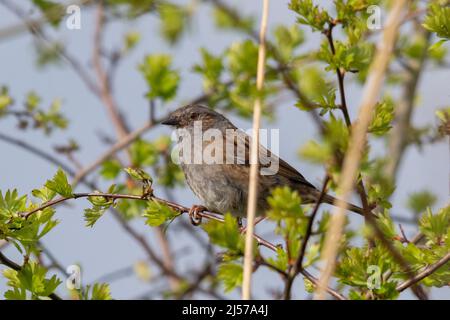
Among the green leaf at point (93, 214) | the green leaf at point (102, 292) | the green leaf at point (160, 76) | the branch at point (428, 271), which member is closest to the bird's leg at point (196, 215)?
the green leaf at point (160, 76)

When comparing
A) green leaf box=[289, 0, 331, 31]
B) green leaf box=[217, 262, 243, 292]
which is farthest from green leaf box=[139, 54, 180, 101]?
green leaf box=[217, 262, 243, 292]

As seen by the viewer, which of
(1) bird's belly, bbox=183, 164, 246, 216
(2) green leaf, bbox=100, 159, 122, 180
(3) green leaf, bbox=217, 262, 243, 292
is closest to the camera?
(3) green leaf, bbox=217, 262, 243, 292

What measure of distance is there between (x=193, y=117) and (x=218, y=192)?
3.54 ft

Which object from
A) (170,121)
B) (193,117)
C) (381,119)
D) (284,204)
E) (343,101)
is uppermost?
(193,117)

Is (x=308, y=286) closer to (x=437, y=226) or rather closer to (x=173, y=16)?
(x=437, y=226)

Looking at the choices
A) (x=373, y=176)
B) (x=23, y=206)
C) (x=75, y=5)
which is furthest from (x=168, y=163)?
(x=373, y=176)

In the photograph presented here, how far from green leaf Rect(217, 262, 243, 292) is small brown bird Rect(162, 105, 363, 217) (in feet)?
7.83

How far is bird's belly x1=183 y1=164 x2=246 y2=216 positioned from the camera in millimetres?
5121

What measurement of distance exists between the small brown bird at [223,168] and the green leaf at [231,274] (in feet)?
7.83

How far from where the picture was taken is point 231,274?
2.42m

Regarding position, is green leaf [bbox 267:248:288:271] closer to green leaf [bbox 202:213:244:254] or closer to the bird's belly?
green leaf [bbox 202:213:244:254]

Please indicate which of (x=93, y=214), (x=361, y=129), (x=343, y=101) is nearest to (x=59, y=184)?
(x=93, y=214)

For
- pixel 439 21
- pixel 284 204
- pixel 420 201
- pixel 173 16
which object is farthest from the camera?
pixel 173 16
